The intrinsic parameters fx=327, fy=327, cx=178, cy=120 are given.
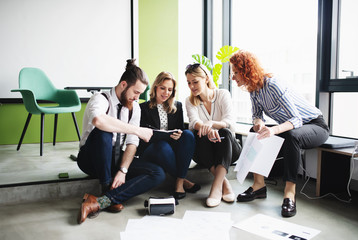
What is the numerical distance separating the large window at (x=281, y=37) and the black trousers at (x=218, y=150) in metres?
0.88

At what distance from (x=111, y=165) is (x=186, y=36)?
332 centimetres

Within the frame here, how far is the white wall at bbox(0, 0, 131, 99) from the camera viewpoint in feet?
12.8

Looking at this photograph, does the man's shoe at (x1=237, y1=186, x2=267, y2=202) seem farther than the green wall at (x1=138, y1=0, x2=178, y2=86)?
No

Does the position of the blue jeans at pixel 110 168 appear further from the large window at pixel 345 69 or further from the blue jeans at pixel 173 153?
the large window at pixel 345 69

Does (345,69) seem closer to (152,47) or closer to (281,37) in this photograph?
(281,37)

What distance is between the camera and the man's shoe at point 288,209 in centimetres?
190

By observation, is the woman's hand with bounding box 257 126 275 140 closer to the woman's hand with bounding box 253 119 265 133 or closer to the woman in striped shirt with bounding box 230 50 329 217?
the woman in striped shirt with bounding box 230 50 329 217

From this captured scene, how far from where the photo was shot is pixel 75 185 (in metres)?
2.27

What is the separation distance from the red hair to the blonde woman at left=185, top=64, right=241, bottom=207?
28cm

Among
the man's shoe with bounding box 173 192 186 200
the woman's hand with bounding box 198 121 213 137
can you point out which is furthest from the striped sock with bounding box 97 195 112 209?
the woman's hand with bounding box 198 121 213 137

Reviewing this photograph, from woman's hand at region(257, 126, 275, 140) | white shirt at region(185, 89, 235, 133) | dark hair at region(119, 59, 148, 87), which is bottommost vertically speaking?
woman's hand at region(257, 126, 275, 140)

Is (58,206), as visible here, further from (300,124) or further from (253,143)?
(300,124)

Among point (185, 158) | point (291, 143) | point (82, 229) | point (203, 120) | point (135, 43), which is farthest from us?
point (135, 43)

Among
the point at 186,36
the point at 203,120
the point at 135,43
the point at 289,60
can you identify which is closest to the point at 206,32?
the point at 186,36
